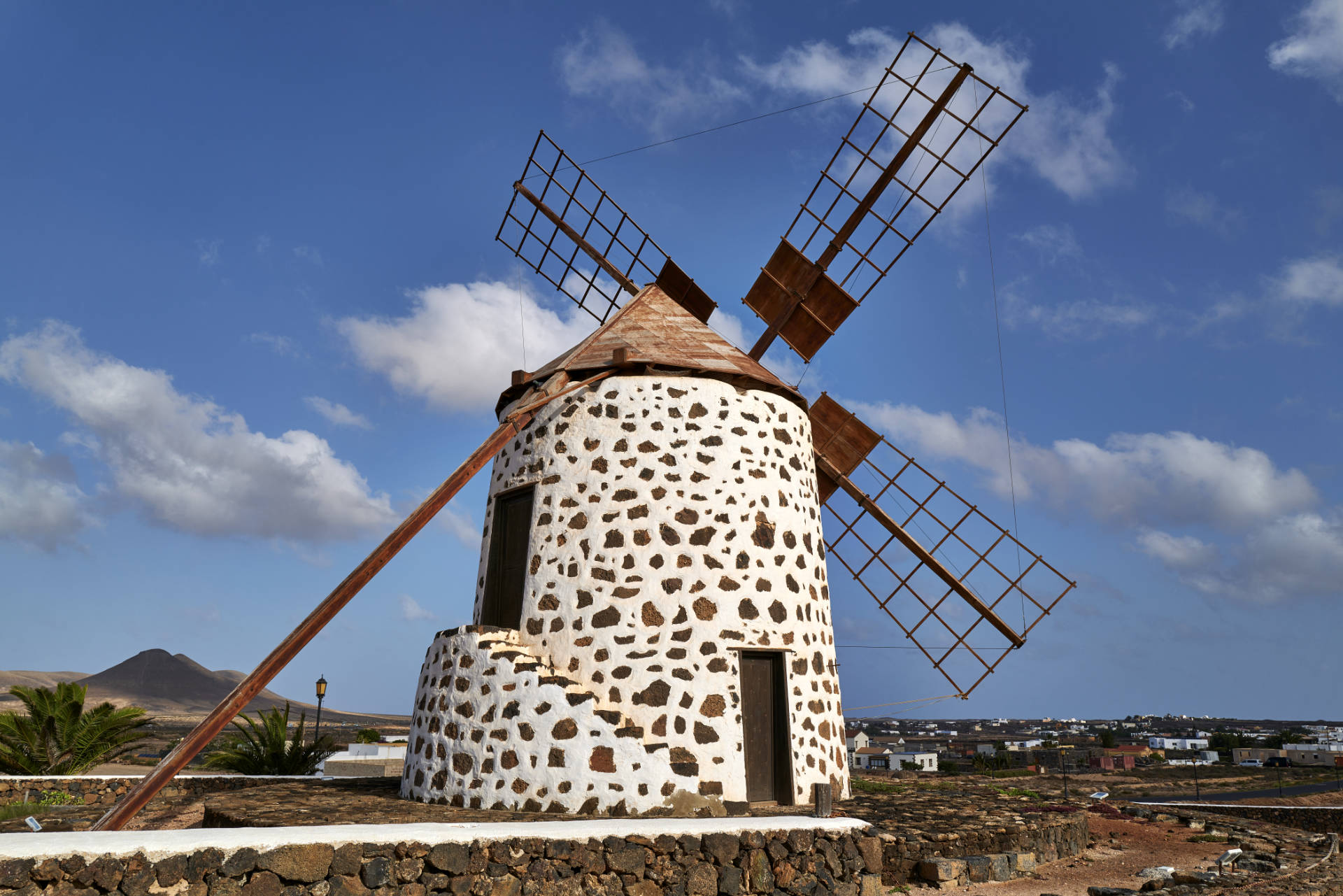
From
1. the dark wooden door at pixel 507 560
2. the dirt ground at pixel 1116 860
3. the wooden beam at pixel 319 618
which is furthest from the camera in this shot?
the dark wooden door at pixel 507 560

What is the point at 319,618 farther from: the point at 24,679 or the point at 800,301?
the point at 24,679

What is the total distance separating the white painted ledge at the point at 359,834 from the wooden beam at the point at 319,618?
1.14m

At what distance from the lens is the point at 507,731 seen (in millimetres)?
7012

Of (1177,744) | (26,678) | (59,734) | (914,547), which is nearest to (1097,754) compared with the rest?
(1177,744)

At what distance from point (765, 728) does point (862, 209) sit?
21.7 ft

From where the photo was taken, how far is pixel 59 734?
12648mm

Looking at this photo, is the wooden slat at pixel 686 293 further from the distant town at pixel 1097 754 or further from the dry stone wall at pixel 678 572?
the distant town at pixel 1097 754

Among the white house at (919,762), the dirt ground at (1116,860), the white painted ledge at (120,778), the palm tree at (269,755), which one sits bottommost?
the dirt ground at (1116,860)

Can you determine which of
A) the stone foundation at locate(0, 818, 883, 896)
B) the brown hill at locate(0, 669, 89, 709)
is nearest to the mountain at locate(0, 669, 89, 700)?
the brown hill at locate(0, 669, 89, 709)

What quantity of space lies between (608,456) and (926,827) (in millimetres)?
4047

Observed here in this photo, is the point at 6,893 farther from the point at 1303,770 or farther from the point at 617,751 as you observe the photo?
the point at 1303,770

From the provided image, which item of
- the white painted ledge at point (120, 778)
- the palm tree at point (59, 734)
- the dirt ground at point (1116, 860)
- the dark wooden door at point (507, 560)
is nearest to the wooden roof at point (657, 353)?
the dark wooden door at point (507, 560)

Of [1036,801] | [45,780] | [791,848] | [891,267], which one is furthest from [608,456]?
[45,780]

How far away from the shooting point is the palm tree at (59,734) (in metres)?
12.3
